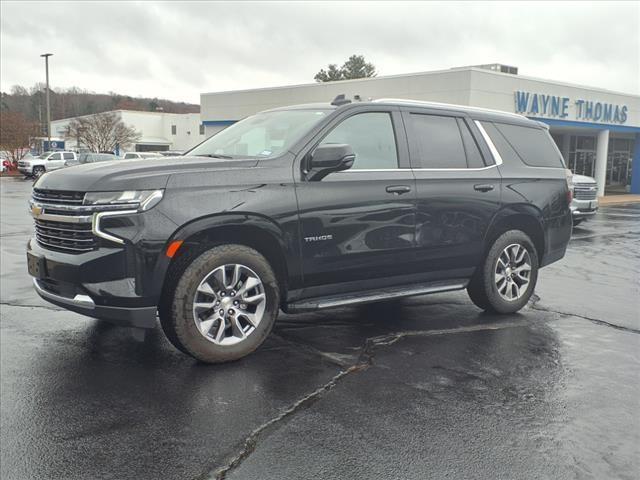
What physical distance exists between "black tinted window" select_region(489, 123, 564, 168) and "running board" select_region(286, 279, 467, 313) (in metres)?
1.61

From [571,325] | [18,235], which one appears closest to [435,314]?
[571,325]

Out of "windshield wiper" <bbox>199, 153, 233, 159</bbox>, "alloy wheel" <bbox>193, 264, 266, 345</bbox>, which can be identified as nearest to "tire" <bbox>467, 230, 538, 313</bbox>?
"alloy wheel" <bbox>193, 264, 266, 345</bbox>

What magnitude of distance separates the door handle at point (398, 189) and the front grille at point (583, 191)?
1165 cm

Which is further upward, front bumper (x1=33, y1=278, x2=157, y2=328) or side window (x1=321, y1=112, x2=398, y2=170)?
side window (x1=321, y1=112, x2=398, y2=170)

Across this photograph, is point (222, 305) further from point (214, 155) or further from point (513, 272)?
point (513, 272)

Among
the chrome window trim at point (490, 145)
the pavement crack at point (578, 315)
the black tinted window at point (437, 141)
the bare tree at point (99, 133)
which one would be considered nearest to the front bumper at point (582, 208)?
the pavement crack at point (578, 315)

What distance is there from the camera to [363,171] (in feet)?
16.4

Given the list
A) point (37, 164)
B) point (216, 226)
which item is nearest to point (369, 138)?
point (216, 226)

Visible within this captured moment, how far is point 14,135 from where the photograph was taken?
44312mm

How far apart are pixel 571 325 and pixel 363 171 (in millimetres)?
2714

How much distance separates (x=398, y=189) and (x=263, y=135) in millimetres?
1246

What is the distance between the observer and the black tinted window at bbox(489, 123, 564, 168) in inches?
248

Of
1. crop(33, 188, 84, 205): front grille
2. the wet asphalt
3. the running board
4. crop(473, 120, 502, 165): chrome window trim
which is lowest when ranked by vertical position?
the wet asphalt

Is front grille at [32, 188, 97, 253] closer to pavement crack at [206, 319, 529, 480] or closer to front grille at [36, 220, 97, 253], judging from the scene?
front grille at [36, 220, 97, 253]
